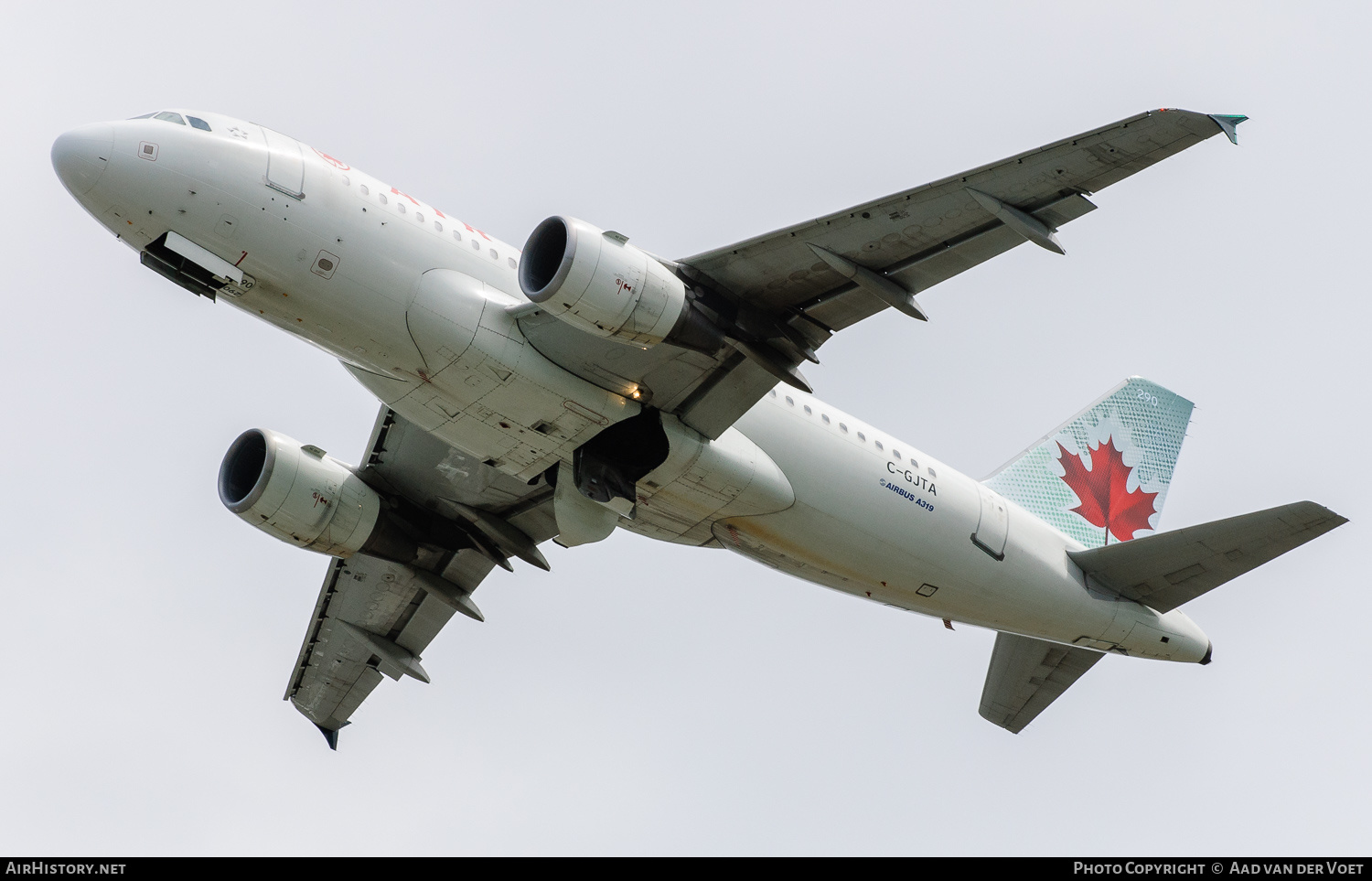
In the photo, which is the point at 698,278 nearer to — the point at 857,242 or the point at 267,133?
the point at 857,242

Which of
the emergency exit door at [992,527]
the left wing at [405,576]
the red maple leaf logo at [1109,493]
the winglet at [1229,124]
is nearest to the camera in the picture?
the winglet at [1229,124]

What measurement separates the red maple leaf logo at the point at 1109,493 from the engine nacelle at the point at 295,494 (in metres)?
14.0

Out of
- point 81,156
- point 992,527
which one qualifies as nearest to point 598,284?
point 81,156

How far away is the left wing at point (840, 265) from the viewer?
61.2 ft

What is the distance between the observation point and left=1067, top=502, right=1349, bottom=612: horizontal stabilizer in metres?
22.5

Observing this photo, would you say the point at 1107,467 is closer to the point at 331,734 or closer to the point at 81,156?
the point at 331,734

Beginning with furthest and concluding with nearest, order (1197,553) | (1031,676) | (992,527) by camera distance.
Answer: (1031,676) < (992,527) < (1197,553)

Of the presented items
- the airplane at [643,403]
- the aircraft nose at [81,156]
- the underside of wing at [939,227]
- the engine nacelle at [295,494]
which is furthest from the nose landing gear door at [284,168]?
the engine nacelle at [295,494]

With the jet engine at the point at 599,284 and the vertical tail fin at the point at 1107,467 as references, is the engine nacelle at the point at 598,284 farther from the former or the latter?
the vertical tail fin at the point at 1107,467

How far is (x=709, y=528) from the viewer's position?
923 inches

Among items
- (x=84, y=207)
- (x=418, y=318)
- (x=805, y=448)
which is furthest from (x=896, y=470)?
(x=84, y=207)

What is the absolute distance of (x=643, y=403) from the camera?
2175 cm

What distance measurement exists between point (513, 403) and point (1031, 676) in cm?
1251

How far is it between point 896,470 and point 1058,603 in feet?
13.8
